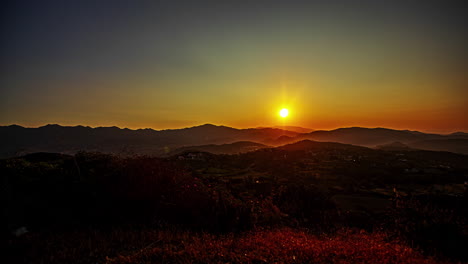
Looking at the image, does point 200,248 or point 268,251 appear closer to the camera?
point 268,251

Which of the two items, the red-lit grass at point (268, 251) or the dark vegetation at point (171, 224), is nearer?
the red-lit grass at point (268, 251)

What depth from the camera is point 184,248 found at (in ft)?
19.6

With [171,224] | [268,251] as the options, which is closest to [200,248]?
[268,251]

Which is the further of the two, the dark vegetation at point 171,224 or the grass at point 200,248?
the dark vegetation at point 171,224

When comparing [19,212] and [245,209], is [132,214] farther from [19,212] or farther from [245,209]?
[245,209]

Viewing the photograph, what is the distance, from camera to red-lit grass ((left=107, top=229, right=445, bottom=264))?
527cm

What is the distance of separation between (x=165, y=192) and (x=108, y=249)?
12.7 feet

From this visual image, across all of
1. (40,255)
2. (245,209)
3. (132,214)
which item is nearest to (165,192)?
(132,214)

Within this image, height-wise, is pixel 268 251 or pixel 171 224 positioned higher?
pixel 268 251

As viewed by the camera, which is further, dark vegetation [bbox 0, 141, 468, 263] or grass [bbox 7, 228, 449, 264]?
dark vegetation [bbox 0, 141, 468, 263]

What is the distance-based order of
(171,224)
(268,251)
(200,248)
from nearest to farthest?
(268,251)
(200,248)
(171,224)

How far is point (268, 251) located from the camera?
567 cm

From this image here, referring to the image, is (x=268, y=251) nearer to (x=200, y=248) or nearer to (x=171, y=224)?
(x=200, y=248)

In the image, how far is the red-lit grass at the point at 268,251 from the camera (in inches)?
207
